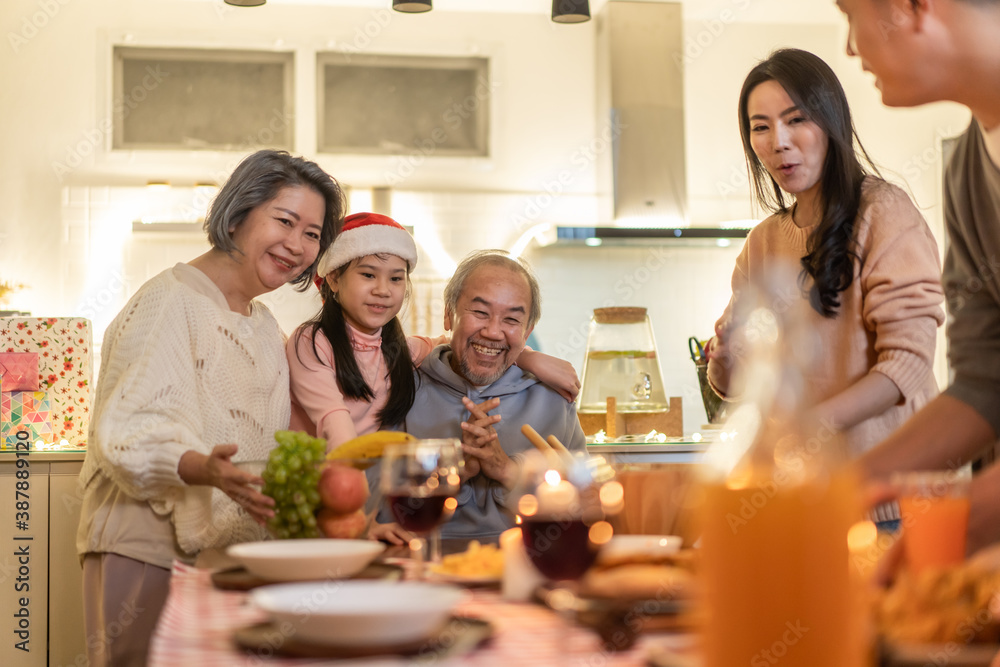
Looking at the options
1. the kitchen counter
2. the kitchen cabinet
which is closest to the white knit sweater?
the kitchen cabinet

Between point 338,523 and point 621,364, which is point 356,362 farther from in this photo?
point 621,364

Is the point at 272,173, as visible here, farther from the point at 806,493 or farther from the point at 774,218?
the point at 806,493

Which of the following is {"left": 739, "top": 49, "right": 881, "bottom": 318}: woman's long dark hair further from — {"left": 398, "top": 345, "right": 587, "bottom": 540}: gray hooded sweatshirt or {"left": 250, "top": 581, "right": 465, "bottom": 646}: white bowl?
{"left": 250, "top": 581, "right": 465, "bottom": 646}: white bowl

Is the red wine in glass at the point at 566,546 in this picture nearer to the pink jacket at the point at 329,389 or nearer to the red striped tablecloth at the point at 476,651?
the red striped tablecloth at the point at 476,651

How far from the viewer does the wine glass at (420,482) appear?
1.05 m

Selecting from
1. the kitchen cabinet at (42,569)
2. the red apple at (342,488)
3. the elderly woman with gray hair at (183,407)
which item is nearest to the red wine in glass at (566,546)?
the red apple at (342,488)

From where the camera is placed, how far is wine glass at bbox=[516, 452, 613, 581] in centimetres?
82

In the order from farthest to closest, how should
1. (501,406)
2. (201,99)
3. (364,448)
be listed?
(201,99)
(501,406)
(364,448)

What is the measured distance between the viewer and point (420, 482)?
3.45 ft

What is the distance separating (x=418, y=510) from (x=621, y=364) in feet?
8.57

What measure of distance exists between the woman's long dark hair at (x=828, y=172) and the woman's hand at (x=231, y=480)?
3.49ft

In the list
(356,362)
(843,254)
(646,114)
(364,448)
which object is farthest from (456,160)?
(364,448)

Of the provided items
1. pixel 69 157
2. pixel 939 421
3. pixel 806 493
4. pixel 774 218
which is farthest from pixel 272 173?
pixel 69 157

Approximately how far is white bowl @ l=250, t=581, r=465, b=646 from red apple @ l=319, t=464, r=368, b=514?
51cm
